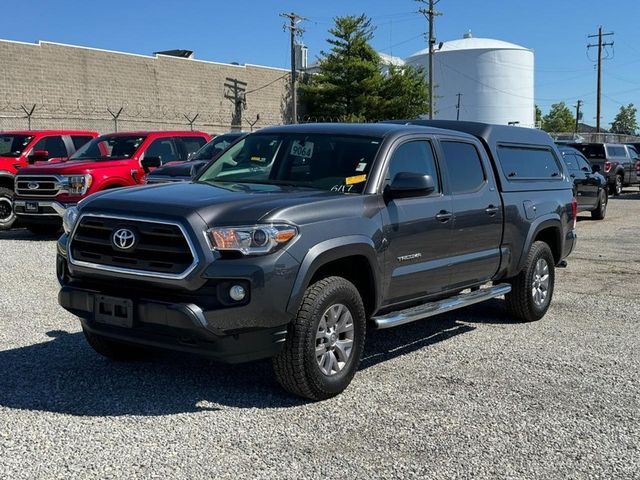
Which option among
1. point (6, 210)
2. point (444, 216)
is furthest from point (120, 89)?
point (444, 216)

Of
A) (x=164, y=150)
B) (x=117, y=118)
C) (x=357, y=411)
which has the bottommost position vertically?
(x=357, y=411)

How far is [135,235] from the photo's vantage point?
4734mm

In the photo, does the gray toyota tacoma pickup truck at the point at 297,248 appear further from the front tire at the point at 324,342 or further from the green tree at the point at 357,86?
the green tree at the point at 357,86

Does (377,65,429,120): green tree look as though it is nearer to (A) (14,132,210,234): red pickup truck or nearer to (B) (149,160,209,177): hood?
(A) (14,132,210,234): red pickup truck

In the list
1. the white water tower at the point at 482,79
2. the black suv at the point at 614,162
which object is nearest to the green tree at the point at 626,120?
the white water tower at the point at 482,79

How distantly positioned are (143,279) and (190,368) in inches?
52.5

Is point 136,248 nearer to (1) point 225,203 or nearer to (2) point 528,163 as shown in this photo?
(1) point 225,203

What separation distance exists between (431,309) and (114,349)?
96.4 inches

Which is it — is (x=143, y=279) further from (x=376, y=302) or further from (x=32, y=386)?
(x=376, y=302)

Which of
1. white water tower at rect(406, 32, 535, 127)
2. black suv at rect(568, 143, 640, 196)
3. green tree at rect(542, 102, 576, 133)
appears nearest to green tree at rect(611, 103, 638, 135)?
green tree at rect(542, 102, 576, 133)

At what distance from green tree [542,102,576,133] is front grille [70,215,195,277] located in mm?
155003

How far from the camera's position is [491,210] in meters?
6.77

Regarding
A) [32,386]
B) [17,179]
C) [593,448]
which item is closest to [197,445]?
[32,386]

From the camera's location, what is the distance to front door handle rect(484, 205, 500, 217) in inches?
264
